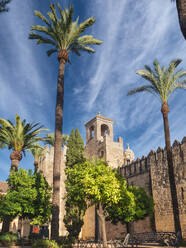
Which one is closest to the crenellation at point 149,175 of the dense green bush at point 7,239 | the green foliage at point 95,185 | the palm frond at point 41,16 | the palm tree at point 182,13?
the green foliage at point 95,185

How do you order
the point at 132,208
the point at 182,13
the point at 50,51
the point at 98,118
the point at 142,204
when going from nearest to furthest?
the point at 182,13 < the point at 50,51 < the point at 132,208 < the point at 142,204 < the point at 98,118

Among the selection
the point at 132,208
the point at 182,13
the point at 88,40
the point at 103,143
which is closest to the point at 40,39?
the point at 88,40

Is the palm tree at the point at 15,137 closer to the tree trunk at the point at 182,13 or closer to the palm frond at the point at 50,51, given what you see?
the palm frond at the point at 50,51

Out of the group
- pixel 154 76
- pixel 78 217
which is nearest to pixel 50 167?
pixel 78 217

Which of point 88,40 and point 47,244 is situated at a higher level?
point 88,40

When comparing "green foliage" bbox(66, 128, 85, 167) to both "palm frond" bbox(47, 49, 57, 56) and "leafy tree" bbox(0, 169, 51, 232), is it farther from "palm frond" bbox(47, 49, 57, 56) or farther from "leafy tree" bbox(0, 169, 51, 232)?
"palm frond" bbox(47, 49, 57, 56)

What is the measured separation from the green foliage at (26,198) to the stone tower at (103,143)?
42.7ft

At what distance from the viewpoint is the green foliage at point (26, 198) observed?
1842 centimetres

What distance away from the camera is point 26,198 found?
61.9ft

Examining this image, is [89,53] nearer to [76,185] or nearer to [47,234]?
[76,185]

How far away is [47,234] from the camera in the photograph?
34.8 meters

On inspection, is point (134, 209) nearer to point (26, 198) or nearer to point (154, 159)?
point (154, 159)

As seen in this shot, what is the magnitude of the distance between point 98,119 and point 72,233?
666 inches

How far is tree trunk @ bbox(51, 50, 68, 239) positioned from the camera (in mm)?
13461
